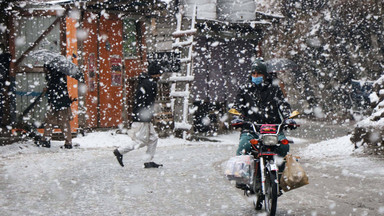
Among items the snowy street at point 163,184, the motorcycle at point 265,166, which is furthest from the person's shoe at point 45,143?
the motorcycle at point 265,166

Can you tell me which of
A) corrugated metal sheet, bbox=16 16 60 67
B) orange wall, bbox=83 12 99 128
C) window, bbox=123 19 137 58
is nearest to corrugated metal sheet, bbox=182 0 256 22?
window, bbox=123 19 137 58

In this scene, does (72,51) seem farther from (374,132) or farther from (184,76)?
(374,132)

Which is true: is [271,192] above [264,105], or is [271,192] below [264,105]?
below

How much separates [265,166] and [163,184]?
264cm

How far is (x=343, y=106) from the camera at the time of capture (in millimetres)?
26625

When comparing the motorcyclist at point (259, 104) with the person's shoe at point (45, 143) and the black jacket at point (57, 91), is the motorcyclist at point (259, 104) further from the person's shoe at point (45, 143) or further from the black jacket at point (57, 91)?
the person's shoe at point (45, 143)

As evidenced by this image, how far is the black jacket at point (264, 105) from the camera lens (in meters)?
6.04

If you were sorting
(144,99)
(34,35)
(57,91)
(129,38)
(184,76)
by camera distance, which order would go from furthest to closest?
(129,38)
(184,76)
(34,35)
(57,91)
(144,99)

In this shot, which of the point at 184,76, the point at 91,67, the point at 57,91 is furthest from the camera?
the point at 91,67

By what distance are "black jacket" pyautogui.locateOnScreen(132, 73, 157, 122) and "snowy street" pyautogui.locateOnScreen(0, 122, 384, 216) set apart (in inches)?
39.5

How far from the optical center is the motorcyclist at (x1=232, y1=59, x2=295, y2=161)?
6.00 m

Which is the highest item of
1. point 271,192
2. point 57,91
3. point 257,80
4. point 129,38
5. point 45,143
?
point 129,38

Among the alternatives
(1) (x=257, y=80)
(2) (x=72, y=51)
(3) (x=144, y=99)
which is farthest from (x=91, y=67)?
(1) (x=257, y=80)

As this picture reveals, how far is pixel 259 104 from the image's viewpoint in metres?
6.09
